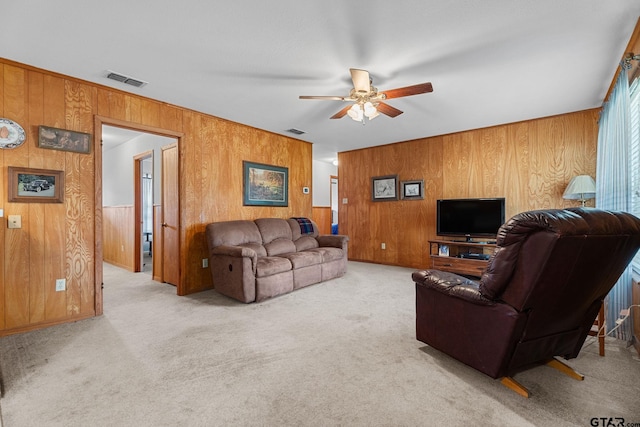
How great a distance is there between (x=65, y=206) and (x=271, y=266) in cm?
215

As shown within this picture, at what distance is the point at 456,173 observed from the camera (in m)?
5.04

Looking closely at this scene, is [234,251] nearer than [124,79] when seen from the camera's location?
No

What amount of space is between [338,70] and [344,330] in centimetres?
243

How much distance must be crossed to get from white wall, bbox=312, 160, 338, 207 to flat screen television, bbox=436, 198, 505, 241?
13.0ft

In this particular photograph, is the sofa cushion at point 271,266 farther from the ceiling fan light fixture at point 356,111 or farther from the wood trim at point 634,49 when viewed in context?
the wood trim at point 634,49

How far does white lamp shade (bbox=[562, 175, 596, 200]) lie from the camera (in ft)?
11.7

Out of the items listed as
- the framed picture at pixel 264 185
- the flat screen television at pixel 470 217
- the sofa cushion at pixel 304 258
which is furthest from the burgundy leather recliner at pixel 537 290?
the framed picture at pixel 264 185

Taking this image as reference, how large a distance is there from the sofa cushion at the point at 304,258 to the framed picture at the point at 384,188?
226 centimetres

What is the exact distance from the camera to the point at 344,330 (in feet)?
8.66

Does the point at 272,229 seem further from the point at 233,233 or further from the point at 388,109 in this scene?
the point at 388,109

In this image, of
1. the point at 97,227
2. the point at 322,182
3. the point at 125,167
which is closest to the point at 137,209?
the point at 125,167

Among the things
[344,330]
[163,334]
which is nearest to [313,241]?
[344,330]

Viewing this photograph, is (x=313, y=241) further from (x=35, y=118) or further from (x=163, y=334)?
(x=35, y=118)

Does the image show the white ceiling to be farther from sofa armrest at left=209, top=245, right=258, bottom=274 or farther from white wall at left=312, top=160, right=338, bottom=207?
white wall at left=312, top=160, right=338, bottom=207
